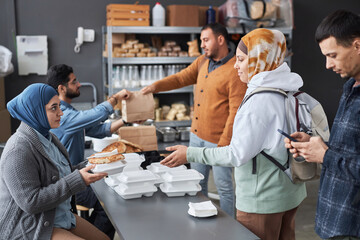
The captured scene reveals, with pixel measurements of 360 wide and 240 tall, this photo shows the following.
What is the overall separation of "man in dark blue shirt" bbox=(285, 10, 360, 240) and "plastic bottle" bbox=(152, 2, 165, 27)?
3.86 meters

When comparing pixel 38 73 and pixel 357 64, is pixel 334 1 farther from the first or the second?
pixel 357 64

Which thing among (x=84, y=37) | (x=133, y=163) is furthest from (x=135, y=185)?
(x=84, y=37)

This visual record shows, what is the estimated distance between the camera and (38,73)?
5.34 meters

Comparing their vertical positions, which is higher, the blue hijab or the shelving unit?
the shelving unit

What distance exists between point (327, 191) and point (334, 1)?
5.79 meters

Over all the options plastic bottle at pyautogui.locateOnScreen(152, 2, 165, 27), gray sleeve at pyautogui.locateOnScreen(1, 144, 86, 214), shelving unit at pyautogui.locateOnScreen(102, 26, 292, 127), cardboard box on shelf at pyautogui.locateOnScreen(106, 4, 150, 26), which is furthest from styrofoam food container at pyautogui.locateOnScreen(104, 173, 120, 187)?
plastic bottle at pyautogui.locateOnScreen(152, 2, 165, 27)

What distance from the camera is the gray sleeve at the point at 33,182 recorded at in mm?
1930

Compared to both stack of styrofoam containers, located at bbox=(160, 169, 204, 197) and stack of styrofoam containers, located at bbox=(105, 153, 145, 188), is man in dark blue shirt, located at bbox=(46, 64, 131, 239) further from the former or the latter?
stack of styrofoam containers, located at bbox=(160, 169, 204, 197)

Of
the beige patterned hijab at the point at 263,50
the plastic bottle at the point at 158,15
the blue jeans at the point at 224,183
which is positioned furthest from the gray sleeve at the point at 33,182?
the plastic bottle at the point at 158,15

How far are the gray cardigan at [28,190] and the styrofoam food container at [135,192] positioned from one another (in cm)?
28

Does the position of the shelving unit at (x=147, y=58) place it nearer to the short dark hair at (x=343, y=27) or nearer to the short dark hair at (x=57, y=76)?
the short dark hair at (x=57, y=76)

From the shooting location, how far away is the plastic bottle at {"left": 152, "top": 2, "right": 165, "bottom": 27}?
5285 millimetres

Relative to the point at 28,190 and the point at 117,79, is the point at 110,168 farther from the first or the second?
the point at 117,79

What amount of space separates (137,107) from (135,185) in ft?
3.62
